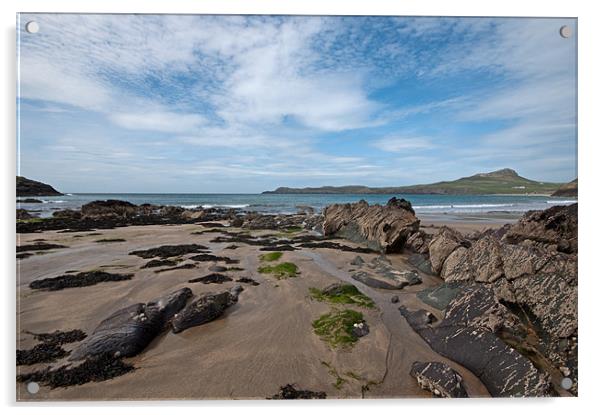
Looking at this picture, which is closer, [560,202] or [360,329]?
[360,329]

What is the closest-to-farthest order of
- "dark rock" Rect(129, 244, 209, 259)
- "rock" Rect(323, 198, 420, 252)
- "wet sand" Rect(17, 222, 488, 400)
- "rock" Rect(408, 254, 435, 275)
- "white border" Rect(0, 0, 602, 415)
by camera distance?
"wet sand" Rect(17, 222, 488, 400)
"white border" Rect(0, 0, 602, 415)
"rock" Rect(408, 254, 435, 275)
"dark rock" Rect(129, 244, 209, 259)
"rock" Rect(323, 198, 420, 252)

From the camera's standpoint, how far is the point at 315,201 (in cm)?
362

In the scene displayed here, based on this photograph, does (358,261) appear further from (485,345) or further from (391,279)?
(485,345)

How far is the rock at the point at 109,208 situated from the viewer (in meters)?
3.38

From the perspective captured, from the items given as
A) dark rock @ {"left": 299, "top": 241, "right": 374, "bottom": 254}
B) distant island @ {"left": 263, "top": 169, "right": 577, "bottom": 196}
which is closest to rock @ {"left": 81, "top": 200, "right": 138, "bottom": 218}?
distant island @ {"left": 263, "top": 169, "right": 577, "bottom": 196}

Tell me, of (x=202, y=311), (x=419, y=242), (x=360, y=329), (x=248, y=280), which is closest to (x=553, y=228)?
(x=419, y=242)

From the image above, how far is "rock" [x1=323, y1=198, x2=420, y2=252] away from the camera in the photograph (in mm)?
4031

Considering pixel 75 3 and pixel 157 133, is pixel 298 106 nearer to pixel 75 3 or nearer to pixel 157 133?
pixel 157 133

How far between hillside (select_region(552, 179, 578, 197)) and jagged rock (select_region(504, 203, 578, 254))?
4.7 inches

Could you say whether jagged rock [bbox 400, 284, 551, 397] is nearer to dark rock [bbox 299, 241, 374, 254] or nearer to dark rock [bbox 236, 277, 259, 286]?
dark rock [bbox 299, 241, 374, 254]

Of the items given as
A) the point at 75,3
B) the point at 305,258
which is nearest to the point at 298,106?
the point at 305,258

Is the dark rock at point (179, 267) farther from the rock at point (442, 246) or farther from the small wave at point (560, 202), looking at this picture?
the small wave at point (560, 202)

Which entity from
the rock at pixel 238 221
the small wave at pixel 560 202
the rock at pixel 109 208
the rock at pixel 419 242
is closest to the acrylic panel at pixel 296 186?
the small wave at pixel 560 202

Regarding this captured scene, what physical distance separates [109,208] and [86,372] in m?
2.62
